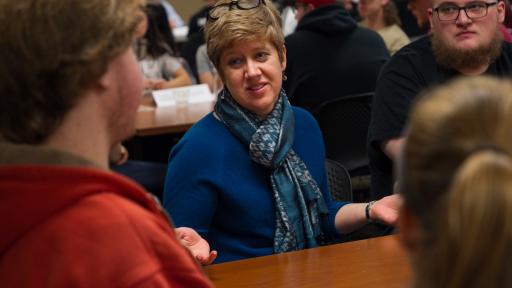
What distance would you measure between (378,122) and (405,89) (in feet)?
0.48

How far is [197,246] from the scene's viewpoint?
6.44ft

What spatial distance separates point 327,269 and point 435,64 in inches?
45.6

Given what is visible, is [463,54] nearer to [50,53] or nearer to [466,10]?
[466,10]

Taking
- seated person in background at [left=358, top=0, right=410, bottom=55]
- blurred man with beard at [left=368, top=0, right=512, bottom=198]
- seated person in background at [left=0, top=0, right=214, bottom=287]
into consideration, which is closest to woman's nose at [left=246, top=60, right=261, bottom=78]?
Result: blurred man with beard at [left=368, top=0, right=512, bottom=198]

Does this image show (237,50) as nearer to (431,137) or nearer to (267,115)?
(267,115)

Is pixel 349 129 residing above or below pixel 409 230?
below

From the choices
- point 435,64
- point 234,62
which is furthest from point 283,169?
point 435,64

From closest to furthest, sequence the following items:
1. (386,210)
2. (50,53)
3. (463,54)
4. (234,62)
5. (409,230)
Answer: (409,230), (50,53), (386,210), (234,62), (463,54)

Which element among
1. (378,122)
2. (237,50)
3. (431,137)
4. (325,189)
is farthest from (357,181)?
(431,137)

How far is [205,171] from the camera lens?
2.28m

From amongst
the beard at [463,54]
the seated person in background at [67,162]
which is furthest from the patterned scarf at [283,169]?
the seated person in background at [67,162]

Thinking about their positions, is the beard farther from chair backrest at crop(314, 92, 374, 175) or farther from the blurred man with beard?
chair backrest at crop(314, 92, 374, 175)

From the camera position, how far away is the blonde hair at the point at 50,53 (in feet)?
4.13

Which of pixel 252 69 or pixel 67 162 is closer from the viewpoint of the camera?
pixel 67 162
